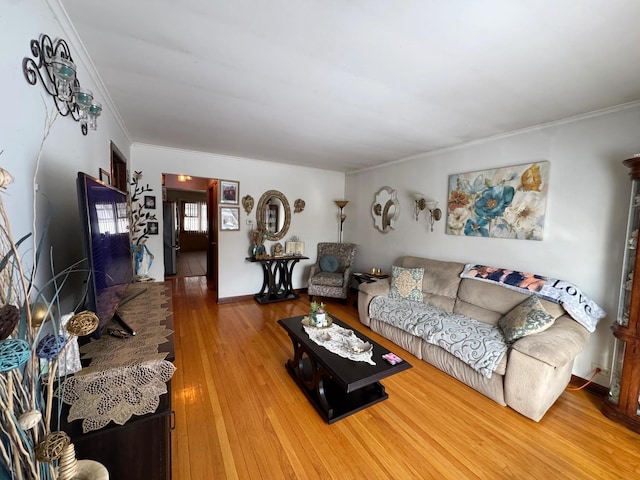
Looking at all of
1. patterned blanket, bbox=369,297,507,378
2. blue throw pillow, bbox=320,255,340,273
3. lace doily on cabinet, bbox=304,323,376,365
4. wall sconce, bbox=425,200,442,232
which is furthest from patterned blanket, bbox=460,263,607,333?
blue throw pillow, bbox=320,255,340,273

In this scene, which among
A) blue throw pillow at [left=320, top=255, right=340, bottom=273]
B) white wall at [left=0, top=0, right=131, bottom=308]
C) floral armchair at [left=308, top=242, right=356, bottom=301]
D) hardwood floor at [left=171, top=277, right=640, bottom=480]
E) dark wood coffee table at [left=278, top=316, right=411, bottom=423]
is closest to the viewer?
white wall at [left=0, top=0, right=131, bottom=308]

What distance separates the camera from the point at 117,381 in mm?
996

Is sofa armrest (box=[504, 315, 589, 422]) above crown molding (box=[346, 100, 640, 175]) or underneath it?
underneath

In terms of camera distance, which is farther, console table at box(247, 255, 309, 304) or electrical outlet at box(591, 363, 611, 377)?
console table at box(247, 255, 309, 304)

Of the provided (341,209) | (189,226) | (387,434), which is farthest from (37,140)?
(189,226)

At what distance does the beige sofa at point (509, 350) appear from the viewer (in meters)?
1.88

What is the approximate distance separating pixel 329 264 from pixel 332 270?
0.40 ft

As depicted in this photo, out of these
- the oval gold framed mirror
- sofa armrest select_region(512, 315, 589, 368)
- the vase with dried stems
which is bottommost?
sofa armrest select_region(512, 315, 589, 368)

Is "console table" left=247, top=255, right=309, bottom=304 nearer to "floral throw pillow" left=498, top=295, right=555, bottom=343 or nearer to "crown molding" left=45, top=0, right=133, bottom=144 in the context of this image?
"crown molding" left=45, top=0, right=133, bottom=144

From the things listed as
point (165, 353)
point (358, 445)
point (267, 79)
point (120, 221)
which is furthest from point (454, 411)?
point (267, 79)

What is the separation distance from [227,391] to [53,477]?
5.18 feet

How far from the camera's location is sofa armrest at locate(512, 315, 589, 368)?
6.08 ft

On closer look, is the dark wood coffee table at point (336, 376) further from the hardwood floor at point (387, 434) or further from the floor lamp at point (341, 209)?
the floor lamp at point (341, 209)

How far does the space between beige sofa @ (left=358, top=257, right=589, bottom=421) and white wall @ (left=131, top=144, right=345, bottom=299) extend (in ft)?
7.09
